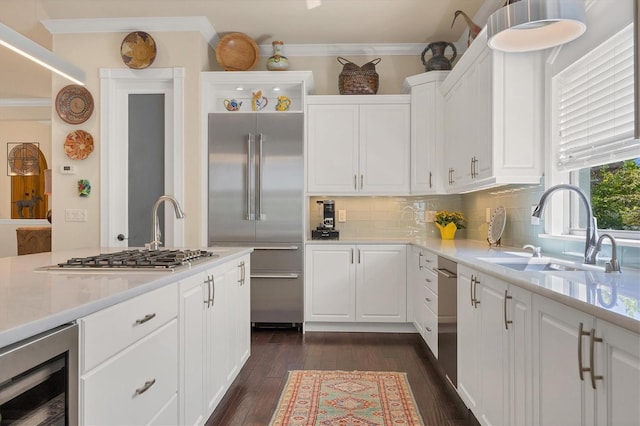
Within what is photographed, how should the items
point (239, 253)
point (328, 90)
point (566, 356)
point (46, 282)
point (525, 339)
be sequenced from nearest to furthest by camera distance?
point (566, 356)
point (46, 282)
point (525, 339)
point (239, 253)
point (328, 90)

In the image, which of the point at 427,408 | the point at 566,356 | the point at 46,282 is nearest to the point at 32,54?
the point at 46,282

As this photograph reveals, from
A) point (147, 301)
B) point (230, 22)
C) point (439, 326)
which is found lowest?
point (439, 326)

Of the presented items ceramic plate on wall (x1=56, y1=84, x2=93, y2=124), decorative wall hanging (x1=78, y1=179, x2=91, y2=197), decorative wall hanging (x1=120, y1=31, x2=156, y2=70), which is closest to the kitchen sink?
decorative wall hanging (x1=120, y1=31, x2=156, y2=70)

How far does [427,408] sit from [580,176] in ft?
5.30

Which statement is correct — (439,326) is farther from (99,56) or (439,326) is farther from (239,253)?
(99,56)

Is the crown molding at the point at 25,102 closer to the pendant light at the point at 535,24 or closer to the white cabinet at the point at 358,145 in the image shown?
the white cabinet at the point at 358,145

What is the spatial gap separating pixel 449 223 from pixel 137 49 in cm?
336

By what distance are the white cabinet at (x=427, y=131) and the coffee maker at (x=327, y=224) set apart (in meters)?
0.84

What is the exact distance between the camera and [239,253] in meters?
2.82

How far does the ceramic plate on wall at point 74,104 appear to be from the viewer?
4156 millimetres

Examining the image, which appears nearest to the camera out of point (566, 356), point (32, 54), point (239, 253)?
point (566, 356)

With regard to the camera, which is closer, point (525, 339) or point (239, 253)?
point (525, 339)

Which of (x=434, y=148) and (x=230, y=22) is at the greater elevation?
(x=230, y=22)

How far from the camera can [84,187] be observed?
416 centimetres
